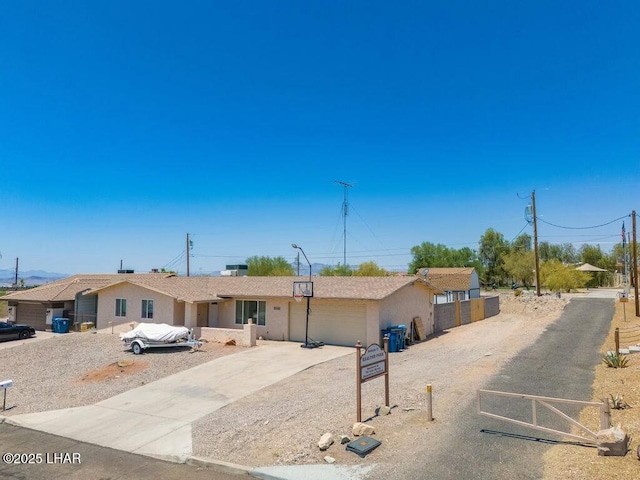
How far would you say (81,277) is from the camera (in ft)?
136

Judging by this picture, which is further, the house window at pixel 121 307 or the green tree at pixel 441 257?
the green tree at pixel 441 257

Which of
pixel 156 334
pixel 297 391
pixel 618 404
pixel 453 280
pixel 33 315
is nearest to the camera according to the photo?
pixel 618 404

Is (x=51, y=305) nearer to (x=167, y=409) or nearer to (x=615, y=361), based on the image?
(x=167, y=409)

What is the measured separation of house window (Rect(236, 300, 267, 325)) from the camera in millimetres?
26312

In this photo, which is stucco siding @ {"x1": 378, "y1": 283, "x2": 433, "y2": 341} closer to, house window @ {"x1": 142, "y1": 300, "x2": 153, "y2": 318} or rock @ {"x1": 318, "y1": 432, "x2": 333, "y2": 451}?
rock @ {"x1": 318, "y1": 432, "x2": 333, "y2": 451}

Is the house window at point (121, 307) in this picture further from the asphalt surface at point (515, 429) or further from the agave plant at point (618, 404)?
the agave plant at point (618, 404)

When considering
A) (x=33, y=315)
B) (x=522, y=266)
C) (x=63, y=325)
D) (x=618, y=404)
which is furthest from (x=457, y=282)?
(x=33, y=315)

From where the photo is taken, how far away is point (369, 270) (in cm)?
6197

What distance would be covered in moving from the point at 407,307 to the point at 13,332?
2500 centimetres

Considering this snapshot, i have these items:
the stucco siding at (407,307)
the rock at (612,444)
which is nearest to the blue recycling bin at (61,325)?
the stucco siding at (407,307)

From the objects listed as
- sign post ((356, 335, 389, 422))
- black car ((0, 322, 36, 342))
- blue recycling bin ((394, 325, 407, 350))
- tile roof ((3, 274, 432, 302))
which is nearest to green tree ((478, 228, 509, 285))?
tile roof ((3, 274, 432, 302))

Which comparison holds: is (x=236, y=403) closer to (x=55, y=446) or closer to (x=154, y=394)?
(x=154, y=394)

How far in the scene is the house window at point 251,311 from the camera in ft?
86.3

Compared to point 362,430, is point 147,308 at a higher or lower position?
higher
